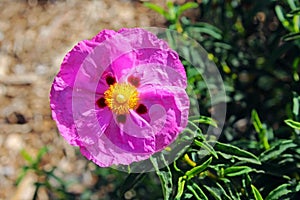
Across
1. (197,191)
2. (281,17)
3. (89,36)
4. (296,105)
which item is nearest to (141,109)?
(197,191)

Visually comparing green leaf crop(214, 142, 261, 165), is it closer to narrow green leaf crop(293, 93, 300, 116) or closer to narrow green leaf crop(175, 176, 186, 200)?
narrow green leaf crop(175, 176, 186, 200)

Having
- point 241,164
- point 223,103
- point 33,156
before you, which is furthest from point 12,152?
point 241,164

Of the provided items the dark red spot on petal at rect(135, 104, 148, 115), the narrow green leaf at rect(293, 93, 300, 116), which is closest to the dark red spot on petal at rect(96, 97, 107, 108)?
the dark red spot on petal at rect(135, 104, 148, 115)

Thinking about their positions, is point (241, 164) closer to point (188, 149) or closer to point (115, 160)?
point (188, 149)

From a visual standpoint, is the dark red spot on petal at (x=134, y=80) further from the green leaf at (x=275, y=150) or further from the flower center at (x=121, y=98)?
the green leaf at (x=275, y=150)

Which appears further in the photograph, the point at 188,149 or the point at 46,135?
the point at 46,135
